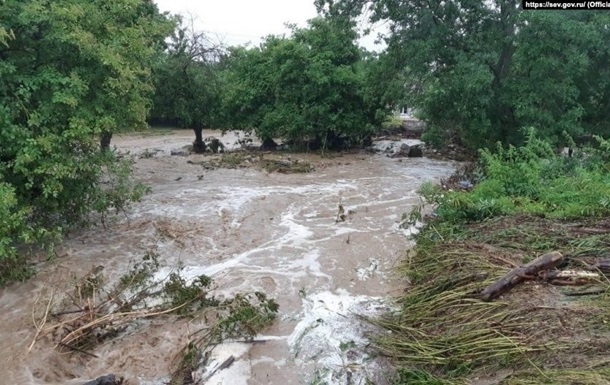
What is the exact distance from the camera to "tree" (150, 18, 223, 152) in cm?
1755

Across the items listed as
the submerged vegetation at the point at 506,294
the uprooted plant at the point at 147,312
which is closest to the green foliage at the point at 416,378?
the submerged vegetation at the point at 506,294

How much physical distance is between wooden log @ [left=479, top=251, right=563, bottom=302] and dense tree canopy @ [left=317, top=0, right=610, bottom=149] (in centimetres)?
772

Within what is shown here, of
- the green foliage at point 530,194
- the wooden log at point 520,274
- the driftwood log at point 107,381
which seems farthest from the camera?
the green foliage at point 530,194

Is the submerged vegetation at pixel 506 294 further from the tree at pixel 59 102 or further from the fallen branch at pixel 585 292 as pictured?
the tree at pixel 59 102

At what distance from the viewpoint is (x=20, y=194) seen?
6855 mm

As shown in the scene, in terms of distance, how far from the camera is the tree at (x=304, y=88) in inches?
705

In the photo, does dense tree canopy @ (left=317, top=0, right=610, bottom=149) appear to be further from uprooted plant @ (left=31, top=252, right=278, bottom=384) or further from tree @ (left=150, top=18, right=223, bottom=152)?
uprooted plant @ (left=31, top=252, right=278, bottom=384)

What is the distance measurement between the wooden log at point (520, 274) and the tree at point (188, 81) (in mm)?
14960

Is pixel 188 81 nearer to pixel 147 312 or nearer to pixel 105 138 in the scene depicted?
pixel 105 138

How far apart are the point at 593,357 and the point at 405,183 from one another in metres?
10.0

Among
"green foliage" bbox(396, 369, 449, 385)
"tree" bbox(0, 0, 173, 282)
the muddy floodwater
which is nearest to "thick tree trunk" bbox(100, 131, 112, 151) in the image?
"tree" bbox(0, 0, 173, 282)

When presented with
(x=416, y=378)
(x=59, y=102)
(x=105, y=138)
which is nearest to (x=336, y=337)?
(x=416, y=378)

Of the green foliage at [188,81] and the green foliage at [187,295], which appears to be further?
the green foliage at [188,81]

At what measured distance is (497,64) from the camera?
13.4m
